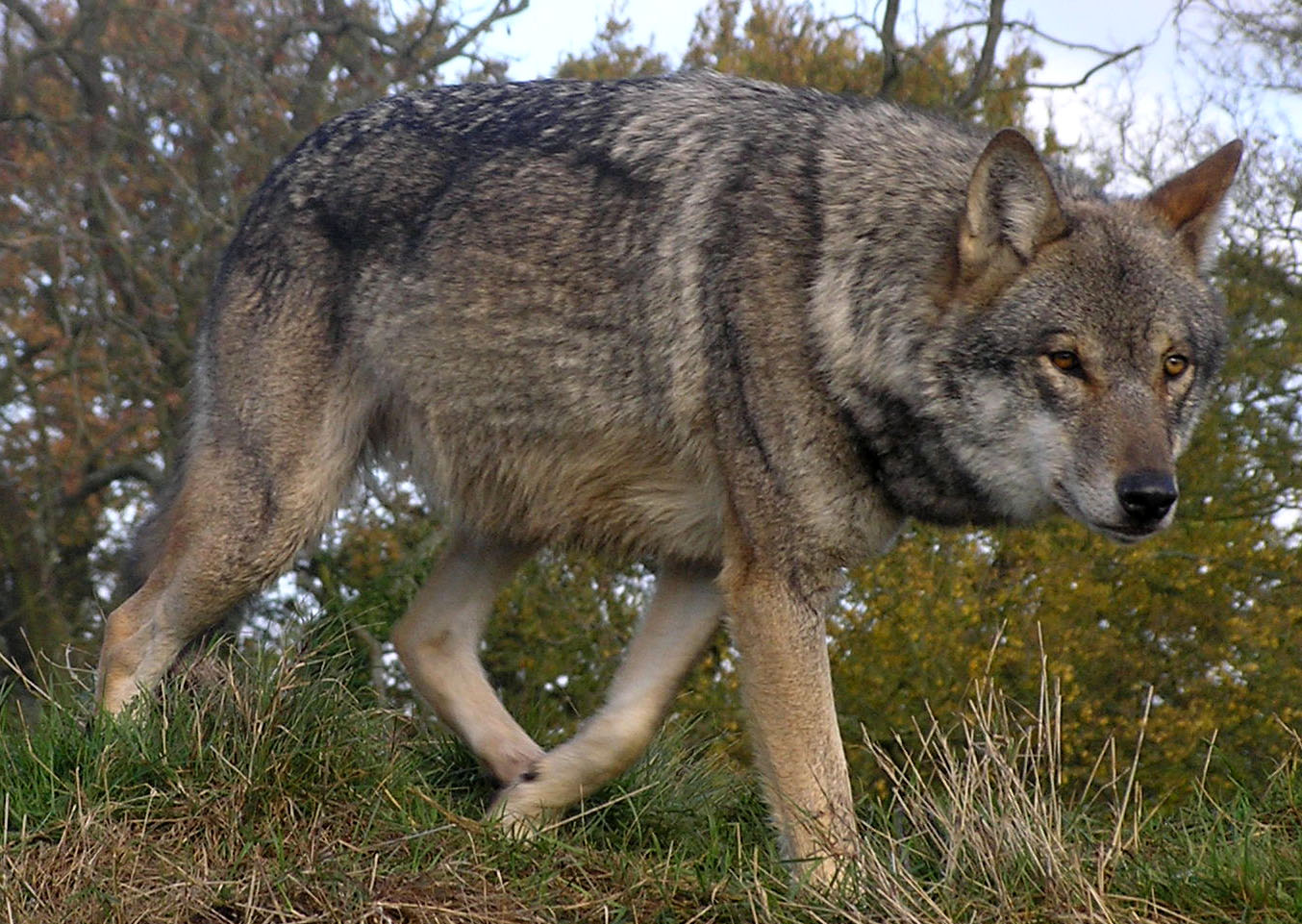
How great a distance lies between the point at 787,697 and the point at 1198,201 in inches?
67.1

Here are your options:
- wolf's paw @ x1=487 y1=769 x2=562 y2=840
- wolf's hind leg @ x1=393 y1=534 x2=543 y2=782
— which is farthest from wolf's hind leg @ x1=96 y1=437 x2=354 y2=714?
wolf's paw @ x1=487 y1=769 x2=562 y2=840

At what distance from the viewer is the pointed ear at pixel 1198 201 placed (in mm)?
4031

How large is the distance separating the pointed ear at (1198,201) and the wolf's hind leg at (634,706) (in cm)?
159

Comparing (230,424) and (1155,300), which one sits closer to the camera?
(1155,300)

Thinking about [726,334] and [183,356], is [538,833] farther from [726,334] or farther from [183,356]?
[183,356]

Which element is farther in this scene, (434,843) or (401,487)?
(401,487)

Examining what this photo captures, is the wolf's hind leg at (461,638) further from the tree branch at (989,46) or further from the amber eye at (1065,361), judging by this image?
the tree branch at (989,46)

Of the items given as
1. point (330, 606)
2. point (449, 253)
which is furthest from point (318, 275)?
point (330, 606)

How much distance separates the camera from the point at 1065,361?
3.65 meters

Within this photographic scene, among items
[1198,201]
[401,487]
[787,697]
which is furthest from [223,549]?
[401,487]

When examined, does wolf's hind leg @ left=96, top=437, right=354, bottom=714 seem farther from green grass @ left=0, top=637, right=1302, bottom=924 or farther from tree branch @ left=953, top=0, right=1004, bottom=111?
tree branch @ left=953, top=0, right=1004, bottom=111

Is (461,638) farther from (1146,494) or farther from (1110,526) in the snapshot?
(1146,494)

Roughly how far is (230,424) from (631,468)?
1236 mm

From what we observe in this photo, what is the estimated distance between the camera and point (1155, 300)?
3721mm
